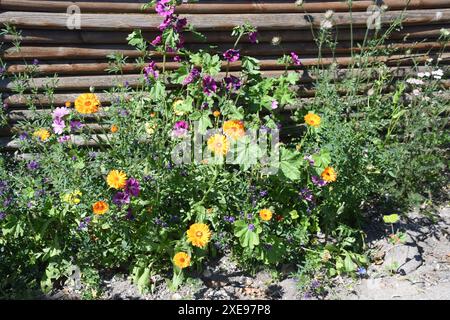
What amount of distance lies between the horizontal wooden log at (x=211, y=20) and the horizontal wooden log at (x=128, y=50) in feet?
0.61

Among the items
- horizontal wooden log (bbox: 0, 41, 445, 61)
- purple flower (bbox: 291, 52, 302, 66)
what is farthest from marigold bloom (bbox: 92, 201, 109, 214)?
purple flower (bbox: 291, 52, 302, 66)

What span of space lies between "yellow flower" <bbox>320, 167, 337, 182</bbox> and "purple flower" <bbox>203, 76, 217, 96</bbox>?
114 centimetres

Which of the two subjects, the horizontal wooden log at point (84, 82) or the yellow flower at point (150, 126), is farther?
the horizontal wooden log at point (84, 82)

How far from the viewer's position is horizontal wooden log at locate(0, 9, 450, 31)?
464 centimetres

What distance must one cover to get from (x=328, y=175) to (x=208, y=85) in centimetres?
122

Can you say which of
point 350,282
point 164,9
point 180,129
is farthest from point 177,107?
point 350,282

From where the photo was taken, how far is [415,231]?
15.1 ft

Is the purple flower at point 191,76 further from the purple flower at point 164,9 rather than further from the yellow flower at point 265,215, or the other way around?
the yellow flower at point 265,215

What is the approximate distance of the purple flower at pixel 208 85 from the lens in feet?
14.2

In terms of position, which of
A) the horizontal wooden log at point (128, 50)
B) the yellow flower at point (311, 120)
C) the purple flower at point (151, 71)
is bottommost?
the yellow flower at point (311, 120)

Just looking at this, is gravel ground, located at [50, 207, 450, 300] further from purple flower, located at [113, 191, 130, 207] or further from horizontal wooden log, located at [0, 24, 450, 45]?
horizontal wooden log, located at [0, 24, 450, 45]

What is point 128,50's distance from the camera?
4.85 meters

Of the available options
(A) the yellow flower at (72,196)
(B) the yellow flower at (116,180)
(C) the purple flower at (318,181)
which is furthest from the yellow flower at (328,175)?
(A) the yellow flower at (72,196)
